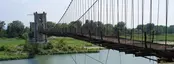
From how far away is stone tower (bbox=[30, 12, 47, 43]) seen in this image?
3266cm

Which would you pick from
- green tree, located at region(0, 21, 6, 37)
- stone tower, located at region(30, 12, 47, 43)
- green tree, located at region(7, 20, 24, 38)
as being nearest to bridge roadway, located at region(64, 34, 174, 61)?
stone tower, located at region(30, 12, 47, 43)

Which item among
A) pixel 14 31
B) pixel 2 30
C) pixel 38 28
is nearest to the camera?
pixel 38 28

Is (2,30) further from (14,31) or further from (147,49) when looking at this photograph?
(147,49)

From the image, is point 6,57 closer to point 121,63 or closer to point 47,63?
point 47,63

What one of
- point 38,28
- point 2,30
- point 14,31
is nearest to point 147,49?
point 38,28

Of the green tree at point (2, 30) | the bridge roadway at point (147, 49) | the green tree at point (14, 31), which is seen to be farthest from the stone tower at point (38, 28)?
the bridge roadway at point (147, 49)

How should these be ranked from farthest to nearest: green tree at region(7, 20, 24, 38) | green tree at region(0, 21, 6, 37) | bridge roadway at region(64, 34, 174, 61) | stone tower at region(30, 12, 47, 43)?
1. green tree at region(0, 21, 6, 37)
2. green tree at region(7, 20, 24, 38)
3. stone tower at region(30, 12, 47, 43)
4. bridge roadway at region(64, 34, 174, 61)

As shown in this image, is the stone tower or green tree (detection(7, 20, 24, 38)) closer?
the stone tower

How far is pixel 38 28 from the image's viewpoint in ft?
112

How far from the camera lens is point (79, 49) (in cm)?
2770

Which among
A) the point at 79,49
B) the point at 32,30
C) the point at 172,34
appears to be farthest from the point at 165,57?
the point at 32,30

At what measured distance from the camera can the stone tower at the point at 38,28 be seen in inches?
1286

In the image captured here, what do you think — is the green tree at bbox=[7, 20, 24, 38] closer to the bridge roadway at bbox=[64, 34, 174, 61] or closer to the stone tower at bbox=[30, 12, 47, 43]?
the stone tower at bbox=[30, 12, 47, 43]

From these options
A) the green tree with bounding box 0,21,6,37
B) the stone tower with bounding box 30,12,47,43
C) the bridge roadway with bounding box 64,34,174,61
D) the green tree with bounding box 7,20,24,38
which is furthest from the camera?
the green tree with bounding box 0,21,6,37
